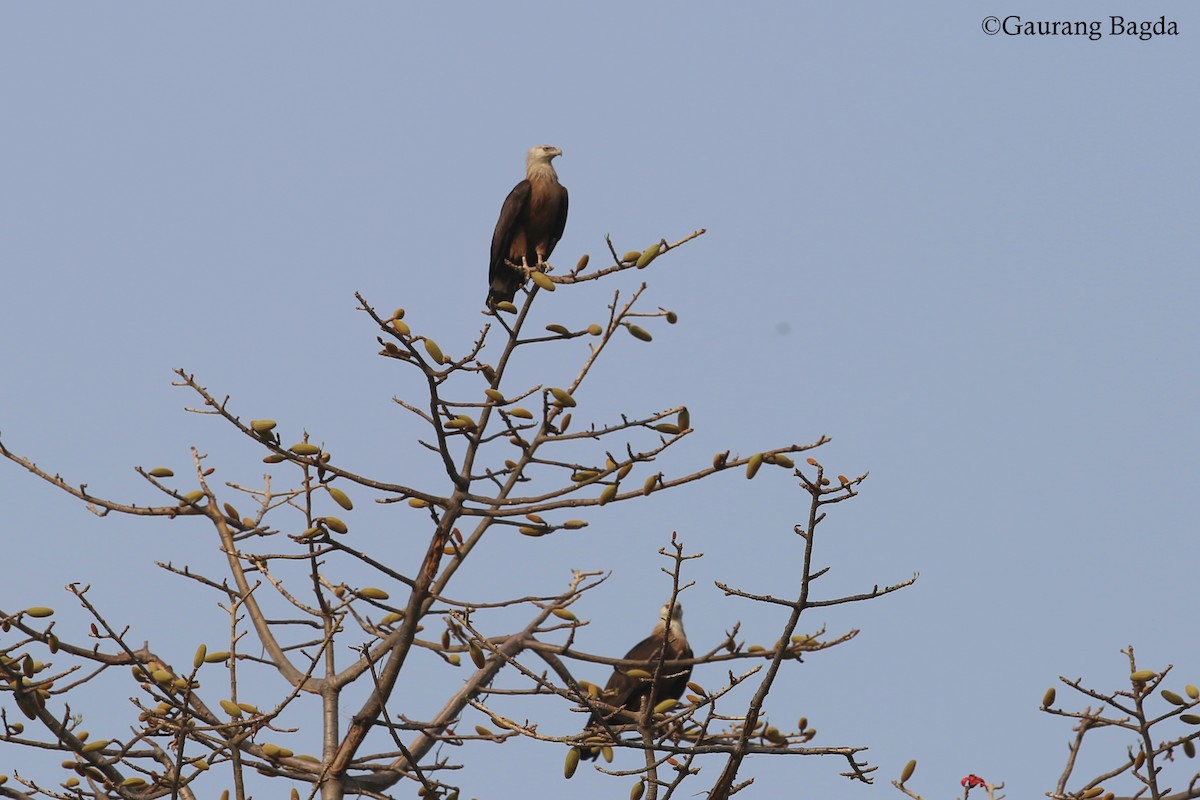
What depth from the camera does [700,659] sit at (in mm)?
4746

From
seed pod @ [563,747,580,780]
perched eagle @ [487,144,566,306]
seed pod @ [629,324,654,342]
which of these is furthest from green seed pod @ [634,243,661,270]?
perched eagle @ [487,144,566,306]

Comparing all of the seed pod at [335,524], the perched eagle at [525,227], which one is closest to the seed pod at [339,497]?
the seed pod at [335,524]

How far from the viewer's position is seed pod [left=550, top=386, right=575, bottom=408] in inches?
185

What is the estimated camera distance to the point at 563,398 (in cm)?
473

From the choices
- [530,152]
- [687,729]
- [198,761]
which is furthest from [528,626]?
[530,152]

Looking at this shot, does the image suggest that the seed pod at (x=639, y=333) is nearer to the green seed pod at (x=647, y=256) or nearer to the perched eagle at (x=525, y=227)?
the green seed pod at (x=647, y=256)

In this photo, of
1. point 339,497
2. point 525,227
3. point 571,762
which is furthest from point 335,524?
point 525,227

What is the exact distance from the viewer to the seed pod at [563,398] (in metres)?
4.71

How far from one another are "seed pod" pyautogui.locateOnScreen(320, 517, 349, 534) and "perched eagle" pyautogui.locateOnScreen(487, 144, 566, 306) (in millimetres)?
3715

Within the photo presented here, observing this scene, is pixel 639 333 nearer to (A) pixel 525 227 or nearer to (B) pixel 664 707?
(B) pixel 664 707

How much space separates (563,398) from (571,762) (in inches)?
47.5

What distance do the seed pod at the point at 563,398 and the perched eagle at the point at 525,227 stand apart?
11.9ft

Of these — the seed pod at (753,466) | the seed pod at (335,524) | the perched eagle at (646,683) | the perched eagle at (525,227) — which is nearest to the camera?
the seed pod at (753,466)

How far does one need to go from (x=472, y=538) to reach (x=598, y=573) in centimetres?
52
